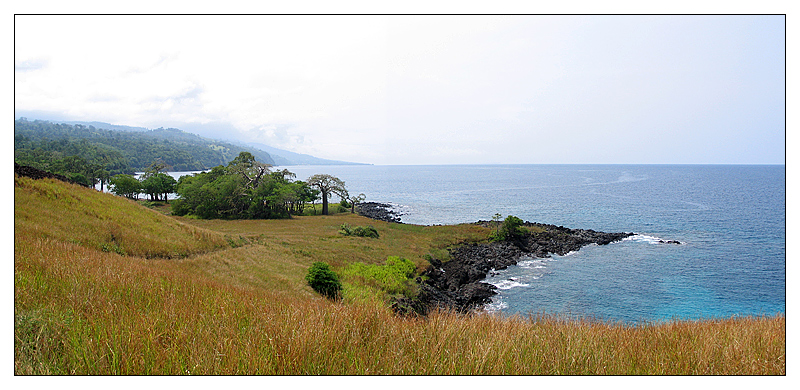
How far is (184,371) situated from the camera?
10.9ft

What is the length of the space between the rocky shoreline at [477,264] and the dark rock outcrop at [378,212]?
48.0 feet

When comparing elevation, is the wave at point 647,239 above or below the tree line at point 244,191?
below

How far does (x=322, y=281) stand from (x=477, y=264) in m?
19.2

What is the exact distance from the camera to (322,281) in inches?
642

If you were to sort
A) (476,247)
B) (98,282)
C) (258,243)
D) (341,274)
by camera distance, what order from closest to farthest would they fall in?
1. (98,282)
2. (341,274)
3. (258,243)
4. (476,247)

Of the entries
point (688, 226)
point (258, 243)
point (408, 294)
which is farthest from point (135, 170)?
point (688, 226)

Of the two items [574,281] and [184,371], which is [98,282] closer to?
[184,371]

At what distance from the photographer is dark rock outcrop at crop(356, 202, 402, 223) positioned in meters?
56.2

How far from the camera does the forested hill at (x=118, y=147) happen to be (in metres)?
12.1

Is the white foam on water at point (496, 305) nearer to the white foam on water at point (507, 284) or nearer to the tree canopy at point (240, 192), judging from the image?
the white foam on water at point (507, 284)

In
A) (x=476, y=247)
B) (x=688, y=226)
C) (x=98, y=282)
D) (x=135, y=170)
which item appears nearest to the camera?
(x=98, y=282)

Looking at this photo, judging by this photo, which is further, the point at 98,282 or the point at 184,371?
the point at 98,282

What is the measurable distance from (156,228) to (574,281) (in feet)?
96.9

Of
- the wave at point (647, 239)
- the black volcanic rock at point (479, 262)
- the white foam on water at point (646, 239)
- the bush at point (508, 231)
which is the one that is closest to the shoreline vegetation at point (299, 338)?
the black volcanic rock at point (479, 262)
